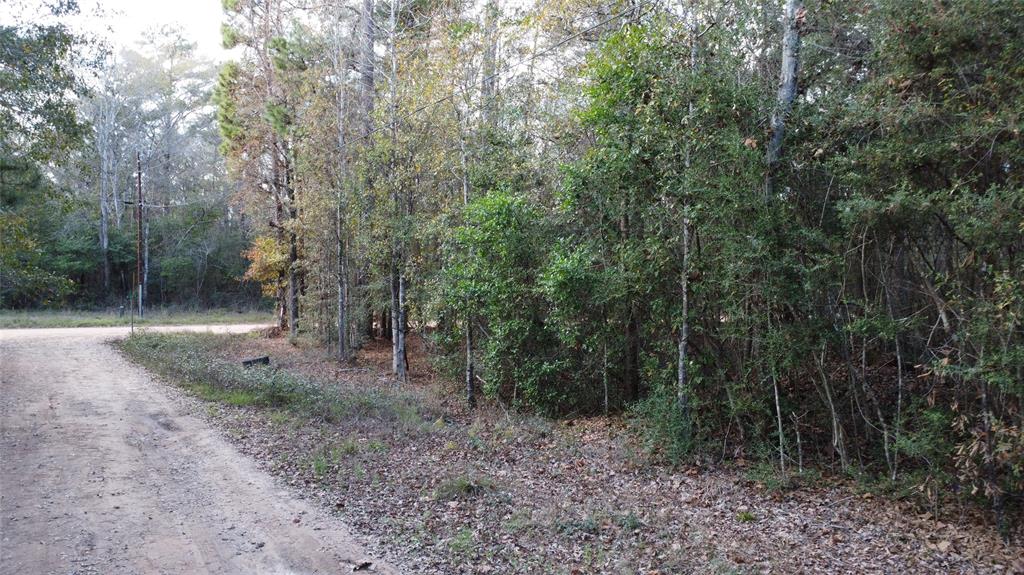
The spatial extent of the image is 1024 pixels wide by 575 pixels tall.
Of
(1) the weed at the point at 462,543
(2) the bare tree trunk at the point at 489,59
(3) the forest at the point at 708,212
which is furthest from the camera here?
(2) the bare tree trunk at the point at 489,59

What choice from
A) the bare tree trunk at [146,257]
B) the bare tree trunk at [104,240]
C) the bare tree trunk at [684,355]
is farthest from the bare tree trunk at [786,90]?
the bare tree trunk at [104,240]

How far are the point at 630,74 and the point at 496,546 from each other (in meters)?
6.06

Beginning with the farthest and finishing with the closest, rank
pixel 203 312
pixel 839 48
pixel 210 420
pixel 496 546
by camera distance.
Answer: pixel 203 312
pixel 210 420
pixel 839 48
pixel 496 546

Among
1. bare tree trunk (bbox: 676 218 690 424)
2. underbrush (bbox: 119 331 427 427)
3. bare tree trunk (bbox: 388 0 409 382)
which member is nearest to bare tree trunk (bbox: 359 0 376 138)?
bare tree trunk (bbox: 388 0 409 382)

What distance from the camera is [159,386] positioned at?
43.7ft

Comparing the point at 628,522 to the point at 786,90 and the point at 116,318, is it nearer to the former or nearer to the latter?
the point at 786,90

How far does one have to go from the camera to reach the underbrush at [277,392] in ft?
34.4

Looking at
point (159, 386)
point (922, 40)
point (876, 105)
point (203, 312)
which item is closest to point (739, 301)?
point (876, 105)

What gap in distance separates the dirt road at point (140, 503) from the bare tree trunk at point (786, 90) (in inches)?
237

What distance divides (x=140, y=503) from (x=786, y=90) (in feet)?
28.2

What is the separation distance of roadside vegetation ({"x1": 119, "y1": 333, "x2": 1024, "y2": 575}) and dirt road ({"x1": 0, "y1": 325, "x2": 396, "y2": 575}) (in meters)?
0.42

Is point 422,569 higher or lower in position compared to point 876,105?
lower

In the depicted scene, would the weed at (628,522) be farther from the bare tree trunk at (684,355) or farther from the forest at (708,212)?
the bare tree trunk at (684,355)

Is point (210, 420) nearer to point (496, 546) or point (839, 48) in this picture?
point (496, 546)
